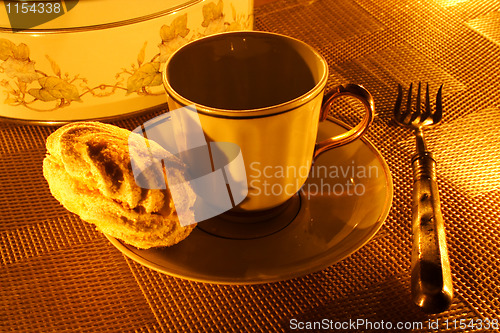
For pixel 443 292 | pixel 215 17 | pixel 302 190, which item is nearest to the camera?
pixel 443 292

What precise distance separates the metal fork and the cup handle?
0.08 meters

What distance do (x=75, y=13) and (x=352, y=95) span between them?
0.29 meters

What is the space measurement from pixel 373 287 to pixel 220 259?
0.13 metres

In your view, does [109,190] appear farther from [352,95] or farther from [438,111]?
[438,111]

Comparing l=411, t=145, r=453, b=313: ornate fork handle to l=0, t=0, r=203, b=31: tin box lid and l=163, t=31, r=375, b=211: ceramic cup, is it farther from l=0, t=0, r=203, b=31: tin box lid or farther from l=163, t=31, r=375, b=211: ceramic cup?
l=0, t=0, r=203, b=31: tin box lid

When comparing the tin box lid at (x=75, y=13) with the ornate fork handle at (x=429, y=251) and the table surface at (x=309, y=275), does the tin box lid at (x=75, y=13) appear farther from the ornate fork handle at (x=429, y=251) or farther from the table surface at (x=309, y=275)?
the ornate fork handle at (x=429, y=251)

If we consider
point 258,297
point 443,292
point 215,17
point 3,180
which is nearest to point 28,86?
point 3,180

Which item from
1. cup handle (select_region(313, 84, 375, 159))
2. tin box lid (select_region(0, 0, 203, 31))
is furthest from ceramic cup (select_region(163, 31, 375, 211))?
tin box lid (select_region(0, 0, 203, 31))

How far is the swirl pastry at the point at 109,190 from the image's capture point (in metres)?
0.34

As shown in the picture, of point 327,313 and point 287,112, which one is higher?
point 287,112

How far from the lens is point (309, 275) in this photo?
39 centimetres

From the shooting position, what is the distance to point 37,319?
0.36 m

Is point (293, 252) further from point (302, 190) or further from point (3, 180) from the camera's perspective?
point (3, 180)

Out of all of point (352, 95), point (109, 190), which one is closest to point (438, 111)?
point (352, 95)
